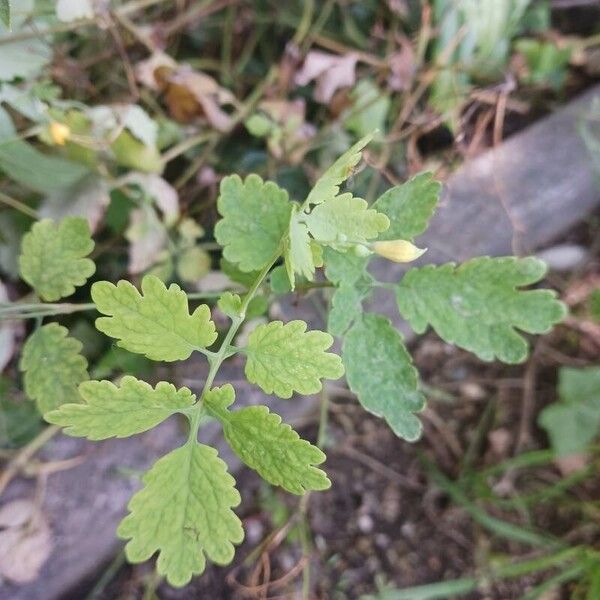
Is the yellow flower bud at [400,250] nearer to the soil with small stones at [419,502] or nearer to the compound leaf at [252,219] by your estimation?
the compound leaf at [252,219]

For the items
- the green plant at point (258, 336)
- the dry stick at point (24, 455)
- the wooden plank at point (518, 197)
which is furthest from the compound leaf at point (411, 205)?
the dry stick at point (24, 455)

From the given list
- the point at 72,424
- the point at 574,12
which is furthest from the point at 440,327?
the point at 574,12

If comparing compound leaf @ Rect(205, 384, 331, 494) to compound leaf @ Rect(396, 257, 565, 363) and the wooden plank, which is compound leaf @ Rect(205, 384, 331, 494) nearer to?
compound leaf @ Rect(396, 257, 565, 363)

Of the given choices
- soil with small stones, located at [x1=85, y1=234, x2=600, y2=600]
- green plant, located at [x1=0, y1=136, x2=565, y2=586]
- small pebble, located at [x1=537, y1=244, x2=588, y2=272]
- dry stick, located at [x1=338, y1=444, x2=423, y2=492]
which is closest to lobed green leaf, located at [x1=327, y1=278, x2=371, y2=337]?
green plant, located at [x1=0, y1=136, x2=565, y2=586]

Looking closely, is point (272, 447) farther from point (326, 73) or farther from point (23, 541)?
point (326, 73)

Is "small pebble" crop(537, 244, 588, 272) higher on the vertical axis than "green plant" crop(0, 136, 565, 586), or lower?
lower

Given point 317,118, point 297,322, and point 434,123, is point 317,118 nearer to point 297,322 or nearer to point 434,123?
point 434,123
